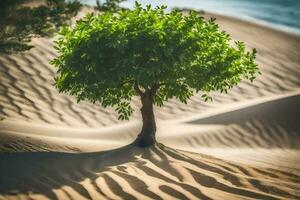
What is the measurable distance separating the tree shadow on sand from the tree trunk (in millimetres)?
197

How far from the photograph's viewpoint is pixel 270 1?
5100 centimetres

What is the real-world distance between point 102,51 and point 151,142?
2.39 meters

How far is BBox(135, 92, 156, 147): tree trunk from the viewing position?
10211mm

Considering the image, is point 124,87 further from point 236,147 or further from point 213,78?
point 236,147

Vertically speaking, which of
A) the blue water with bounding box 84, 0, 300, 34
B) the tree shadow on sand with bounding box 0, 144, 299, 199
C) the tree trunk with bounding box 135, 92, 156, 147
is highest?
the blue water with bounding box 84, 0, 300, 34

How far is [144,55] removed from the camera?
370 inches

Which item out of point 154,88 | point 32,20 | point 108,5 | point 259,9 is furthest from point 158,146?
point 259,9

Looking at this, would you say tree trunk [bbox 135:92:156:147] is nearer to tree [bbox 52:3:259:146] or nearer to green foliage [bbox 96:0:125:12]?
tree [bbox 52:3:259:146]

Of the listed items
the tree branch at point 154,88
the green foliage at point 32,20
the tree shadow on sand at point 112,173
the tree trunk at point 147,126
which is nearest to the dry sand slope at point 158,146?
the tree shadow on sand at point 112,173

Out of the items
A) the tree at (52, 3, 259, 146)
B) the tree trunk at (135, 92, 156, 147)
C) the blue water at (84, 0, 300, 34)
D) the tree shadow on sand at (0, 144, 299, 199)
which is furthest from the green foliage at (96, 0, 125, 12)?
the blue water at (84, 0, 300, 34)

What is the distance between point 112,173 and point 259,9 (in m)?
39.1

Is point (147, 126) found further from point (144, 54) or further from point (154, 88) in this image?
point (144, 54)

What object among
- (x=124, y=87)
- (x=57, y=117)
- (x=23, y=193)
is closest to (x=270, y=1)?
(x=57, y=117)

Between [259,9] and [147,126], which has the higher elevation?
[259,9]
